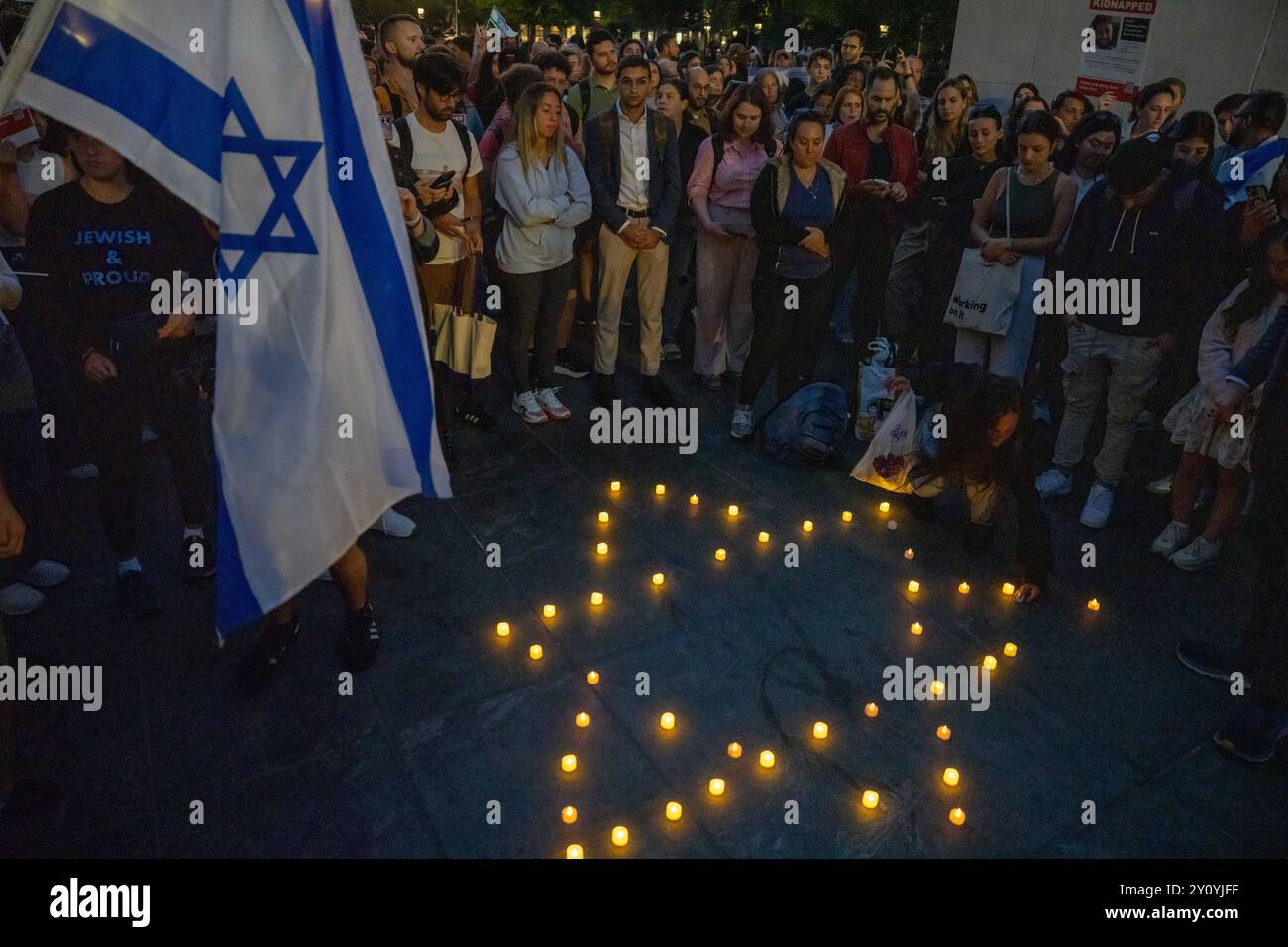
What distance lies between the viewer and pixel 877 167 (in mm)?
6977

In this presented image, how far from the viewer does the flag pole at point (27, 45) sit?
7.61ft

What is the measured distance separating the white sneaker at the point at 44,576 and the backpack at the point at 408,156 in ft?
8.74

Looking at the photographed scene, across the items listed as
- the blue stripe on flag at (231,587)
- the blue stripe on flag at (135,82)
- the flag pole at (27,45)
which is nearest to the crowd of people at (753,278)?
the blue stripe on flag at (231,587)

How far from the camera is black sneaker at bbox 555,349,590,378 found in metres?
7.45

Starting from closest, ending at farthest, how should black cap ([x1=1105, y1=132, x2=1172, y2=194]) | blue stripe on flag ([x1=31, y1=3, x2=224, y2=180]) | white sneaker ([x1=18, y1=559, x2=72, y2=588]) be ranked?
blue stripe on flag ([x1=31, y1=3, x2=224, y2=180]), white sneaker ([x1=18, y1=559, x2=72, y2=588]), black cap ([x1=1105, y1=132, x2=1172, y2=194])

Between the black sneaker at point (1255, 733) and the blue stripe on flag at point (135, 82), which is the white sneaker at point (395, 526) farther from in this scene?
the black sneaker at point (1255, 733)

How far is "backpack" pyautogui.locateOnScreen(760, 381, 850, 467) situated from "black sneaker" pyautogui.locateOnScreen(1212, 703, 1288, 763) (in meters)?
2.86

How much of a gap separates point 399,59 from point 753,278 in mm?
2860

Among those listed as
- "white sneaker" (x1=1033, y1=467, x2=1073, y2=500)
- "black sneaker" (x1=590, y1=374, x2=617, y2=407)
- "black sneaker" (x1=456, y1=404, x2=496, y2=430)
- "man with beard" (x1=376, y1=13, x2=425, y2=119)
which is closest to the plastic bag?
"white sneaker" (x1=1033, y1=467, x2=1073, y2=500)

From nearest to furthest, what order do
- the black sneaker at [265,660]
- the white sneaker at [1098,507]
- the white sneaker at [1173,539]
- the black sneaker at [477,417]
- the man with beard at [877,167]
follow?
the black sneaker at [265,660]
the white sneaker at [1173,539]
the white sneaker at [1098,507]
the black sneaker at [477,417]
the man with beard at [877,167]

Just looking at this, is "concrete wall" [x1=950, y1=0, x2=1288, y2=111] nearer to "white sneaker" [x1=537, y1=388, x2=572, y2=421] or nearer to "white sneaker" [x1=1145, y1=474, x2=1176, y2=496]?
"white sneaker" [x1=1145, y1=474, x2=1176, y2=496]

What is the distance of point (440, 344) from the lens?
5945mm

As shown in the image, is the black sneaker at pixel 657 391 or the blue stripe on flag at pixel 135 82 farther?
the black sneaker at pixel 657 391
